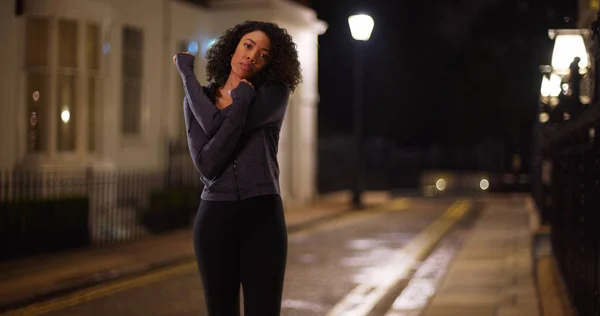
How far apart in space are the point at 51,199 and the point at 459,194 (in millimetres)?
20949

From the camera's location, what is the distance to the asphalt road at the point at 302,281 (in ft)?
29.5

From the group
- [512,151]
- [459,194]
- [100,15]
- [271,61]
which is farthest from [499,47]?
[271,61]

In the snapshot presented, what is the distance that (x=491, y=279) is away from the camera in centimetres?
1030

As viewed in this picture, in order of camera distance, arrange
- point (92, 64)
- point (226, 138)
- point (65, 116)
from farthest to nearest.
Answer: point (92, 64) → point (65, 116) → point (226, 138)

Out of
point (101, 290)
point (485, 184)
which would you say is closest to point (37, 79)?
point (101, 290)

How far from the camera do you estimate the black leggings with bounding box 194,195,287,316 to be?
11.8 ft

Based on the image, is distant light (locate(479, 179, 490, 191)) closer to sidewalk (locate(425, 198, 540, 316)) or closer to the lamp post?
the lamp post

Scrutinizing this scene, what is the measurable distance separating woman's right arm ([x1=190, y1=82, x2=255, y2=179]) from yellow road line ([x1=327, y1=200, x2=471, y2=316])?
17.1 feet

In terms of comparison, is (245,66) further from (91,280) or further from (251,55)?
(91,280)

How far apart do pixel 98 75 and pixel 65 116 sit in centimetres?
96

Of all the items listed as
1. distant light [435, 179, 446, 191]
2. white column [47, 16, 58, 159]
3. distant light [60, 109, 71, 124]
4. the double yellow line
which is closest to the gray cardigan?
the double yellow line

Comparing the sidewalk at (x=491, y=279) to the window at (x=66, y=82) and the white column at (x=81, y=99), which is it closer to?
the white column at (x=81, y=99)

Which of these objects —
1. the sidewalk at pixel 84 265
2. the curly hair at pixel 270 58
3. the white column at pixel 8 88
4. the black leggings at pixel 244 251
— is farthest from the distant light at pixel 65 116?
the black leggings at pixel 244 251

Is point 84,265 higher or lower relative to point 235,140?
lower
